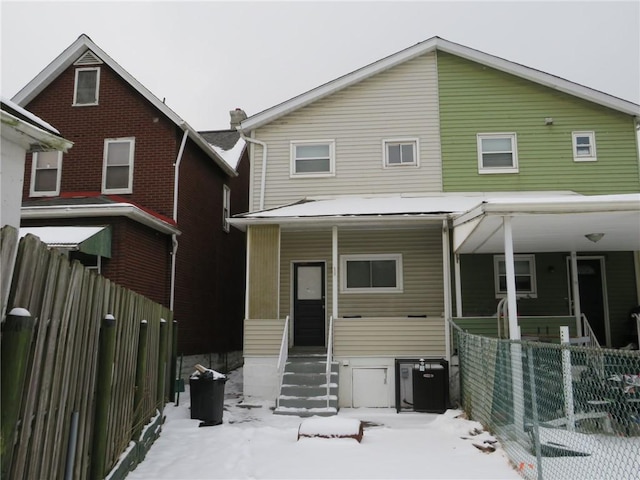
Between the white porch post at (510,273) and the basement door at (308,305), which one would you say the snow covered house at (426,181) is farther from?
the white porch post at (510,273)

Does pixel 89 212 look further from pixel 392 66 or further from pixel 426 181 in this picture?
pixel 392 66

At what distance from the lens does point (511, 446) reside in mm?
6770

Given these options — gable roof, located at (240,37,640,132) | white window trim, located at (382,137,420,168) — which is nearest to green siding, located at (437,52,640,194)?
gable roof, located at (240,37,640,132)

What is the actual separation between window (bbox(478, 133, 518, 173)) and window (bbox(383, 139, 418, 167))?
5.38ft

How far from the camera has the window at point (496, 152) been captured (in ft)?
45.2

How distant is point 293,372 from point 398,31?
16.5m

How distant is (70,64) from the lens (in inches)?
574

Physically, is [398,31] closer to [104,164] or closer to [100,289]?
[104,164]

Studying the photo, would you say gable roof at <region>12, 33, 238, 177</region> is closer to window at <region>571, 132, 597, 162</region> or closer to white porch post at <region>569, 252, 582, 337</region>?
window at <region>571, 132, 597, 162</region>

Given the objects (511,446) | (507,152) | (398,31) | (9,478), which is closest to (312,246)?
(507,152)

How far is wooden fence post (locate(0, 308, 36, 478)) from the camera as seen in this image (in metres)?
3.09

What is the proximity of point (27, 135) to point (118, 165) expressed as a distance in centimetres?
934

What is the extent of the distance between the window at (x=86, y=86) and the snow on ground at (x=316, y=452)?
9.13 m

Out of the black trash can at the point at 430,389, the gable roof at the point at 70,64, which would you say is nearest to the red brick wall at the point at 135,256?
the gable roof at the point at 70,64
